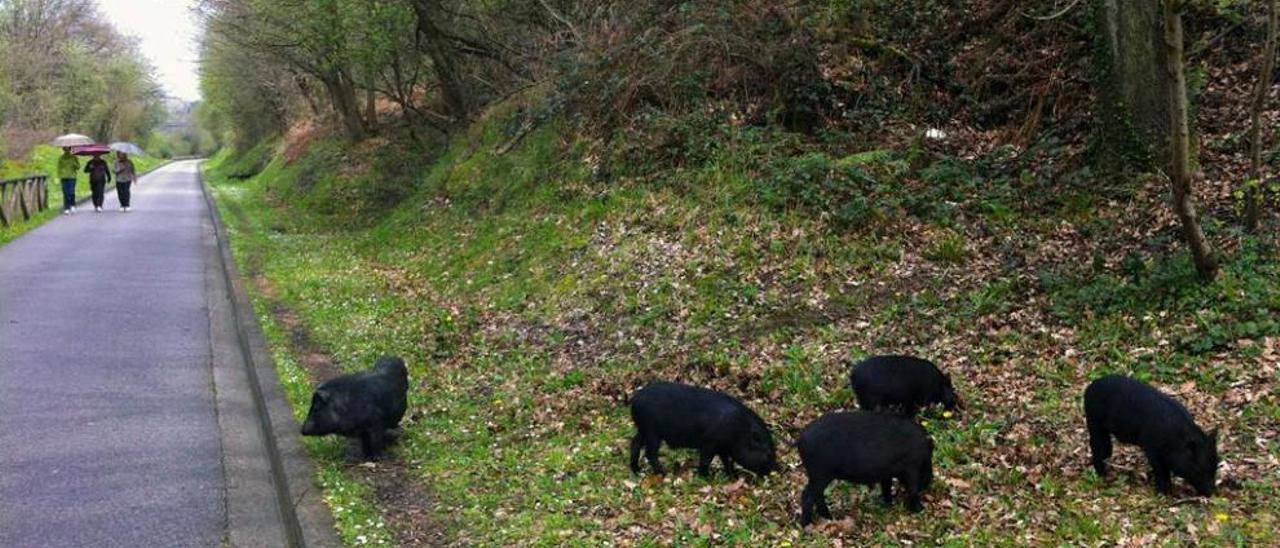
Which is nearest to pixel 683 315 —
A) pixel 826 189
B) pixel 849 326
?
pixel 849 326

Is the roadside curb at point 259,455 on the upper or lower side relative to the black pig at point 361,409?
lower

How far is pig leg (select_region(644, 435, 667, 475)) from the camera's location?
7.46 meters

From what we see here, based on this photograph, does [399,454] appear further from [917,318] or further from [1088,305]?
[1088,305]

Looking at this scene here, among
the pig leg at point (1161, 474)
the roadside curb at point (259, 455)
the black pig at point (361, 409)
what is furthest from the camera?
the black pig at point (361, 409)

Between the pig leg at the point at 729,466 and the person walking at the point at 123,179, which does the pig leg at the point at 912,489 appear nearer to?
the pig leg at the point at 729,466

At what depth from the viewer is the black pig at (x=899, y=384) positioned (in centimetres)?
781

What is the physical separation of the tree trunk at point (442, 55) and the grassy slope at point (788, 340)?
27.3 feet

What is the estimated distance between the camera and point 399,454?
27.9 feet

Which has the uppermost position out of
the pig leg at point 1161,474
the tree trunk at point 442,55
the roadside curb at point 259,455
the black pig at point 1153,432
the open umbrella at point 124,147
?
the tree trunk at point 442,55

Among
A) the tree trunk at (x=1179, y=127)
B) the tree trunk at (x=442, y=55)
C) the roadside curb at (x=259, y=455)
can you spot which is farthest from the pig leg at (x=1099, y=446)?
the tree trunk at (x=442, y=55)

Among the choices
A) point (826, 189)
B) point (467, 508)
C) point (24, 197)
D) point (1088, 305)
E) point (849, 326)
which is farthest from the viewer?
point (24, 197)

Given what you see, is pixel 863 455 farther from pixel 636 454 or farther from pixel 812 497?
pixel 636 454

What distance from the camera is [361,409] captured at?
26.7 ft

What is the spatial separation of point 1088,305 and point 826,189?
415 centimetres
